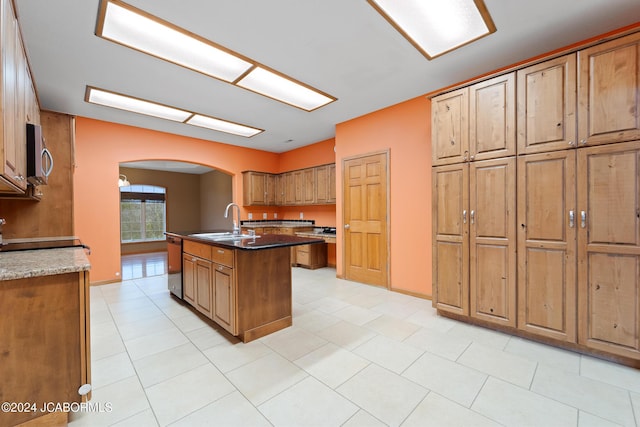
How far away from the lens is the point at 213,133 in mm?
5316

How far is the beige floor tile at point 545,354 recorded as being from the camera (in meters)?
2.16

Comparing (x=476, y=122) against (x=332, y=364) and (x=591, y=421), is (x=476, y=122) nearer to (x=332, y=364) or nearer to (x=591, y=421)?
(x=591, y=421)

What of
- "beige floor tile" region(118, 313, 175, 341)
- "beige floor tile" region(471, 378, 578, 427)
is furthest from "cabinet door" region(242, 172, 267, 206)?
"beige floor tile" region(471, 378, 578, 427)

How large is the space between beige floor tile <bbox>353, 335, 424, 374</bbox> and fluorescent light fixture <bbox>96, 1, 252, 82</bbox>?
3.14 m

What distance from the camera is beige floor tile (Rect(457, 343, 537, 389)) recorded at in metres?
1.99

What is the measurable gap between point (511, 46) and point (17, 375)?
4484 millimetres

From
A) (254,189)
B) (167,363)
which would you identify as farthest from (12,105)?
(254,189)

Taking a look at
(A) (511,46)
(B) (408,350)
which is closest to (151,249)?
(B) (408,350)

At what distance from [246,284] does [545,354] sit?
273 cm

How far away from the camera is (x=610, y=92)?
2.10 meters

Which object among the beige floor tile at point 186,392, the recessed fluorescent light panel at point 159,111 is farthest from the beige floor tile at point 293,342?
the recessed fluorescent light panel at point 159,111

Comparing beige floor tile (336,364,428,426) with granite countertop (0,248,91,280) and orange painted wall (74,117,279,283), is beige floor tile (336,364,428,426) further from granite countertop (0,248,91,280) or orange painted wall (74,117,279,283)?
orange painted wall (74,117,279,283)

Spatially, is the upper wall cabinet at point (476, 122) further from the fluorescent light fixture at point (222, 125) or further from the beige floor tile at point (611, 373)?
the fluorescent light fixture at point (222, 125)

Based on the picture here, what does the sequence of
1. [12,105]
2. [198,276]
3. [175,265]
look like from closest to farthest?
[12,105] → [198,276] → [175,265]
